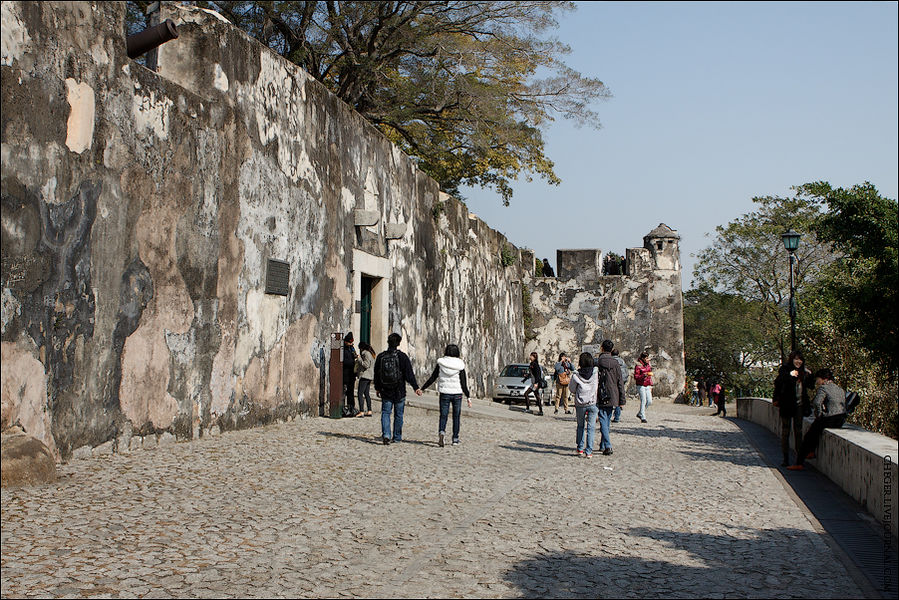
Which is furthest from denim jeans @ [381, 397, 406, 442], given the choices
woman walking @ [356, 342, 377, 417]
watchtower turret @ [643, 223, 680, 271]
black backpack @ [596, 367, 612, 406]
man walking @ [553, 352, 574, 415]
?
watchtower turret @ [643, 223, 680, 271]

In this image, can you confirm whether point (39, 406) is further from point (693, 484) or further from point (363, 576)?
point (693, 484)

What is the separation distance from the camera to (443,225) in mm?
21469

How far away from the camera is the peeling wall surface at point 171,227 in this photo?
7434 mm

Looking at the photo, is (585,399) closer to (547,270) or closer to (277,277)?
(277,277)

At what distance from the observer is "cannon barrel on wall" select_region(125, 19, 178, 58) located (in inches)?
373

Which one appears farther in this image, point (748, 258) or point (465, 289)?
point (748, 258)

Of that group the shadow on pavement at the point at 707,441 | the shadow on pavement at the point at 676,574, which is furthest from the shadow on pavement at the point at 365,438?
the shadow on pavement at the point at 676,574

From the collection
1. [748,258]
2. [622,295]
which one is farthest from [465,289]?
[748,258]

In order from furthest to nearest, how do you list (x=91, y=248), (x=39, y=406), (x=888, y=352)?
(x=888, y=352) → (x=91, y=248) → (x=39, y=406)

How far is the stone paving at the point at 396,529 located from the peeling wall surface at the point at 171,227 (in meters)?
0.80

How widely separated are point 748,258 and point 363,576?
39.8 metres

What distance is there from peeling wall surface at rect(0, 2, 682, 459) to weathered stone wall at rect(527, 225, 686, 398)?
17.8 metres

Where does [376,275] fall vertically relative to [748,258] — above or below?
below

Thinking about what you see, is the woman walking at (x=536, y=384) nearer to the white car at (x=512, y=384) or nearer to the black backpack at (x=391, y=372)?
the white car at (x=512, y=384)
